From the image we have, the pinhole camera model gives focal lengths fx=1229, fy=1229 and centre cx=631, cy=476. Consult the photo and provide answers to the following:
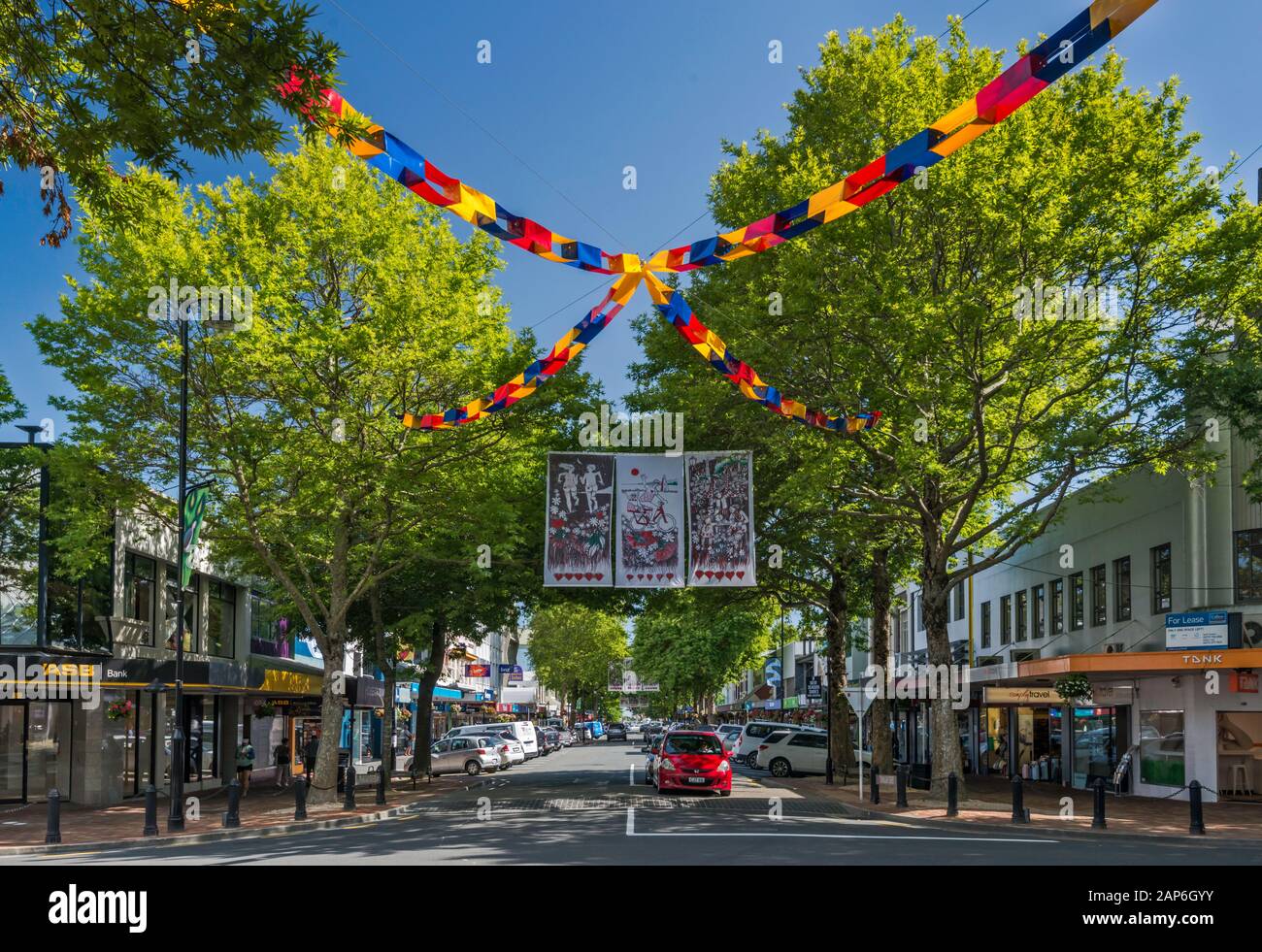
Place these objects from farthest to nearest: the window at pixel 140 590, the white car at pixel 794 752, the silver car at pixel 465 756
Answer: the silver car at pixel 465 756 < the white car at pixel 794 752 < the window at pixel 140 590

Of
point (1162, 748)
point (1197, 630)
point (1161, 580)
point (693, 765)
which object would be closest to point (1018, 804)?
point (1197, 630)

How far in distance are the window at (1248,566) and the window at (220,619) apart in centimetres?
2873

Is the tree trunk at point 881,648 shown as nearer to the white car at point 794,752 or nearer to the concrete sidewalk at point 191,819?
the white car at point 794,752

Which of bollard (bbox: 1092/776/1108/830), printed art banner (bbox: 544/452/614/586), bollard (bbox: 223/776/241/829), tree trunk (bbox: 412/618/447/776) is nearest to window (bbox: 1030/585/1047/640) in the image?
bollard (bbox: 1092/776/1108/830)

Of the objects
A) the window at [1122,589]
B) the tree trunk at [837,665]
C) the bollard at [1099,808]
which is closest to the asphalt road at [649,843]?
the bollard at [1099,808]

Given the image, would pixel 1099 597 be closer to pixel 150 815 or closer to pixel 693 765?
pixel 693 765

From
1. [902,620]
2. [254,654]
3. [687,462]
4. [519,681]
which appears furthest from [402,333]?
[519,681]

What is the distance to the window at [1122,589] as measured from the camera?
33.6 meters

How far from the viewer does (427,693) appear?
40.3 meters

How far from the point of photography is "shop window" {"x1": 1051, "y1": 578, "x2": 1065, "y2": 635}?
39.0m

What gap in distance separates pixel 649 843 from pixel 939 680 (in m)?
11.0

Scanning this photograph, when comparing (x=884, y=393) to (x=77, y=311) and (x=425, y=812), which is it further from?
(x=77, y=311)

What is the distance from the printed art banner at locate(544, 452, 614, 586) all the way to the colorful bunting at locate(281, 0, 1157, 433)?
457cm

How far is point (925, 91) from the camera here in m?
23.0
